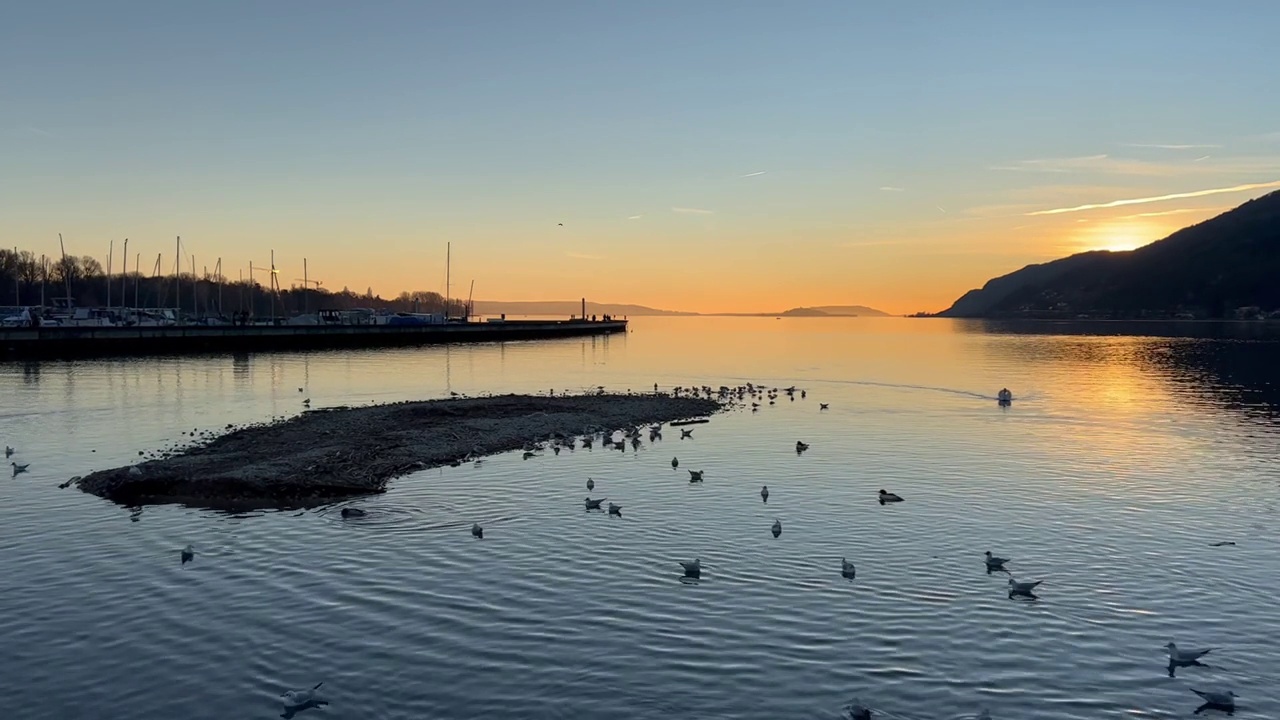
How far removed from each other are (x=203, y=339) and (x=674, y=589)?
95373 millimetres

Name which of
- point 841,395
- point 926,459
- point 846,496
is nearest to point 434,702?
point 846,496

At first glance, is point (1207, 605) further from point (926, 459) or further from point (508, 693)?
point (926, 459)

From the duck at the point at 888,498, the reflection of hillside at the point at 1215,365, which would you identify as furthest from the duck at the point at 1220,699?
the reflection of hillside at the point at 1215,365

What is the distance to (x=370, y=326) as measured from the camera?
122562 millimetres

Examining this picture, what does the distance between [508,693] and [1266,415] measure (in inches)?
1961

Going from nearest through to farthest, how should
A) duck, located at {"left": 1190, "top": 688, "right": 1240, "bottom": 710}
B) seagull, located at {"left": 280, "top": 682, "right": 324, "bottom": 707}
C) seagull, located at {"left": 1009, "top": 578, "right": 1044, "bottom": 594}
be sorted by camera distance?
seagull, located at {"left": 280, "top": 682, "right": 324, "bottom": 707}, duck, located at {"left": 1190, "top": 688, "right": 1240, "bottom": 710}, seagull, located at {"left": 1009, "top": 578, "right": 1044, "bottom": 594}

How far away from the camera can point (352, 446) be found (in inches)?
1220

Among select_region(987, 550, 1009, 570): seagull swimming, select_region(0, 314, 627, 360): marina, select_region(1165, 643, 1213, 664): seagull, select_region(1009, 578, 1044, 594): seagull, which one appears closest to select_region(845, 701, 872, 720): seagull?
select_region(1165, 643, 1213, 664): seagull

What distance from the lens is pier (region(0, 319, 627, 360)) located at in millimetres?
84688

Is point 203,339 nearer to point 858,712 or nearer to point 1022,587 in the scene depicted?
point 1022,587

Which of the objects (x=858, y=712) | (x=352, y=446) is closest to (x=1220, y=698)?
(x=858, y=712)

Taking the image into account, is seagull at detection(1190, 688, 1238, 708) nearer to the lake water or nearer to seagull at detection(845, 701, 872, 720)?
the lake water

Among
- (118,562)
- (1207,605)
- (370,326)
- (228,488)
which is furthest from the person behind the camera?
(370,326)

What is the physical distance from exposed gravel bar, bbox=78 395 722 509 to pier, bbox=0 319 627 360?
59.6m
